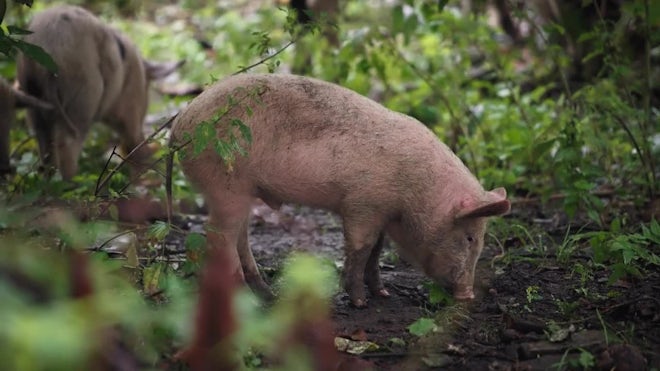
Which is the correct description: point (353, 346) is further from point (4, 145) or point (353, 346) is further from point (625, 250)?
point (4, 145)

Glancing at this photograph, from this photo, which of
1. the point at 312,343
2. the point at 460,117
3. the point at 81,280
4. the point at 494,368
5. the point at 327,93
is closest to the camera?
the point at 81,280

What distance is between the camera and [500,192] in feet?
14.7

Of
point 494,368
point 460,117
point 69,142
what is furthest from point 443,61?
point 494,368

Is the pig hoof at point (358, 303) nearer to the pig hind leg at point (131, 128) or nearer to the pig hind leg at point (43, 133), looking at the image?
the pig hind leg at point (43, 133)

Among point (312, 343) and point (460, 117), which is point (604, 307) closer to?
point (312, 343)

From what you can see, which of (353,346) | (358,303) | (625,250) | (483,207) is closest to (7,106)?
(358,303)

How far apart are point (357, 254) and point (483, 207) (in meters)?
0.69

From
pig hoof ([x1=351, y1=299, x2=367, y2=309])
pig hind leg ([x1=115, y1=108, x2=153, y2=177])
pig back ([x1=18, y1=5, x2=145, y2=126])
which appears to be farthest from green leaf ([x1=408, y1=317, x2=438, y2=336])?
pig hind leg ([x1=115, y1=108, x2=153, y2=177])

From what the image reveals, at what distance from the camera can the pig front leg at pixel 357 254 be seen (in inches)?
169

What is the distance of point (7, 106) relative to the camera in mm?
5809

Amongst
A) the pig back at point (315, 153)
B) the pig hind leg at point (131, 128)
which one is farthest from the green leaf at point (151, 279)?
the pig hind leg at point (131, 128)

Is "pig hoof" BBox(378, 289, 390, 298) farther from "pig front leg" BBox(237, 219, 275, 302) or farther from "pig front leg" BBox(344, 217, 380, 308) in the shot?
"pig front leg" BBox(237, 219, 275, 302)

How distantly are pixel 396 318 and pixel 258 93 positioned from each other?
127 centimetres

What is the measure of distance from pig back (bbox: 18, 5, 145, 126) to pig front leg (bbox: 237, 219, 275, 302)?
7.19 ft
